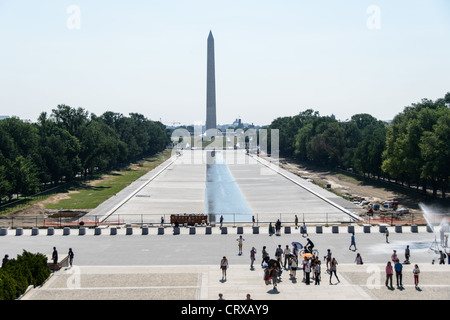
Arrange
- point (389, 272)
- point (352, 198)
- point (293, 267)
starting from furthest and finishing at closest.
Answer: point (352, 198)
point (293, 267)
point (389, 272)

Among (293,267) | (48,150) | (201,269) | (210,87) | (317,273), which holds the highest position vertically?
(210,87)

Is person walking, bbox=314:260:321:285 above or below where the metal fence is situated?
above

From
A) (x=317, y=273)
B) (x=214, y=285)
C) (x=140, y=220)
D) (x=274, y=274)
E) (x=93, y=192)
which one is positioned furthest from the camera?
(x=93, y=192)

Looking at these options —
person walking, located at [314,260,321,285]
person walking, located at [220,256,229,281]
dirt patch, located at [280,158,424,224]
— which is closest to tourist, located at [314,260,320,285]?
person walking, located at [314,260,321,285]

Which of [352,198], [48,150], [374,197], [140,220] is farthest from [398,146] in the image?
[48,150]

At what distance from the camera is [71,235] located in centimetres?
3678

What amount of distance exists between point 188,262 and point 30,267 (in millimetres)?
8929

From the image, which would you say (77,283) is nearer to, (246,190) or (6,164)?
(6,164)

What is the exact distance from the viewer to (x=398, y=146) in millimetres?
63031

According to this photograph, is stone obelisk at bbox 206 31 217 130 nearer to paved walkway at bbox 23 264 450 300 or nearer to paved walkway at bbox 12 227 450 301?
paved walkway at bbox 12 227 450 301

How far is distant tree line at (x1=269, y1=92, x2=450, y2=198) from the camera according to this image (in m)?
53.5

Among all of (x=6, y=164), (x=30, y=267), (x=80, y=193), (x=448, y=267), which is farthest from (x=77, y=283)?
(x=80, y=193)

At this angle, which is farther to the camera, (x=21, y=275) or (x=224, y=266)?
(x=224, y=266)

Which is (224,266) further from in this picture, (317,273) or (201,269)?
(317,273)
